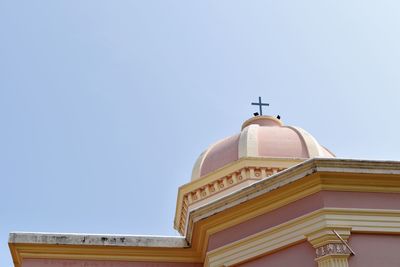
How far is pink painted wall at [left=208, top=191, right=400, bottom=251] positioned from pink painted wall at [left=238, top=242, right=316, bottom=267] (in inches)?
16.2

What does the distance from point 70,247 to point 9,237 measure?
37.6 inches

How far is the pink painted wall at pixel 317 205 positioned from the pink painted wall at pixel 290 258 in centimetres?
41

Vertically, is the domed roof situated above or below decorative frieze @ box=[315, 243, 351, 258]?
above

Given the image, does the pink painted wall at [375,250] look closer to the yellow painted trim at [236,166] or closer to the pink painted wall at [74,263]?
the pink painted wall at [74,263]

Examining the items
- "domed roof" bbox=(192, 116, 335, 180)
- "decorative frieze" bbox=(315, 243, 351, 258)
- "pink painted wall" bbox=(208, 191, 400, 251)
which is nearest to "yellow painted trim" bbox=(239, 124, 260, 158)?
"domed roof" bbox=(192, 116, 335, 180)

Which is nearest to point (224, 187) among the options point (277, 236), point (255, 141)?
point (255, 141)

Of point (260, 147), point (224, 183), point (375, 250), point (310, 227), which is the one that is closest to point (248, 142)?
point (260, 147)

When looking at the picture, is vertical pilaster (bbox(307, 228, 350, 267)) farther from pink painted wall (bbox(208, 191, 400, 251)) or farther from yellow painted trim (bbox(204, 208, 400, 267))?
pink painted wall (bbox(208, 191, 400, 251))

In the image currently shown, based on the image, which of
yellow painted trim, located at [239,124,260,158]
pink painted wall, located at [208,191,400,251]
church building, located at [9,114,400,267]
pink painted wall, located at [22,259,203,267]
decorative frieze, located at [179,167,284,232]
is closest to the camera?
church building, located at [9,114,400,267]

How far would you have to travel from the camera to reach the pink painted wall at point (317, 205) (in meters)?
9.96

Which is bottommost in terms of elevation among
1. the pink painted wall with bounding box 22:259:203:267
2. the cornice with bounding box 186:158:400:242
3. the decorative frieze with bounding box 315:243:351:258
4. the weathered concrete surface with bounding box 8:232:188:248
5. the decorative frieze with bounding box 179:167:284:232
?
the decorative frieze with bounding box 315:243:351:258

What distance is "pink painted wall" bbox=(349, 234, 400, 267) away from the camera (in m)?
9.48

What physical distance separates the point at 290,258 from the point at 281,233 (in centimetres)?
38

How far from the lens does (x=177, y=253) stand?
37.4 feet
